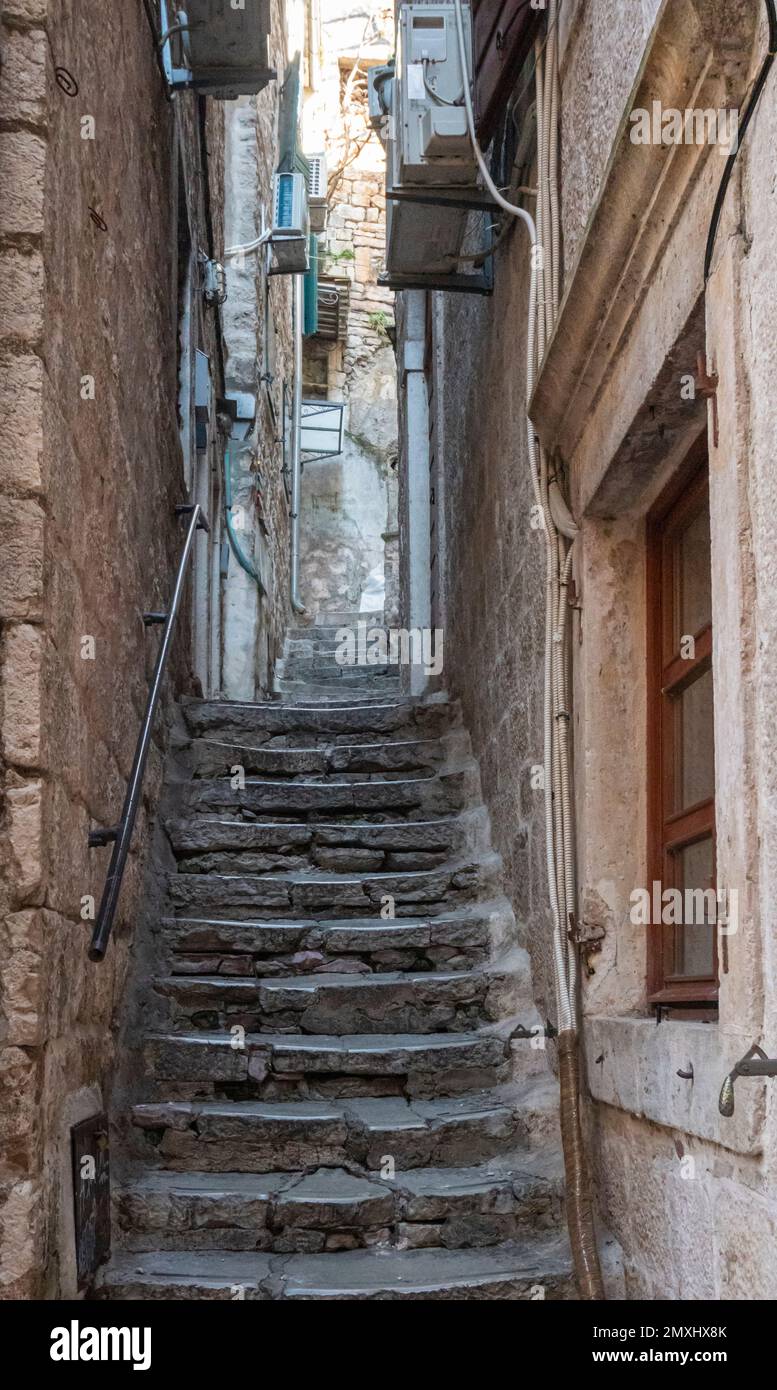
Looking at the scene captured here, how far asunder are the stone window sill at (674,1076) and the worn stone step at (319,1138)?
0.50 m

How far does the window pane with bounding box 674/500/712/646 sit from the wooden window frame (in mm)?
32

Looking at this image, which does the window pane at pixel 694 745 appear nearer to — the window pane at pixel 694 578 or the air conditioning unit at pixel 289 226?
the window pane at pixel 694 578

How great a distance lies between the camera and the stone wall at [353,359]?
1503 cm

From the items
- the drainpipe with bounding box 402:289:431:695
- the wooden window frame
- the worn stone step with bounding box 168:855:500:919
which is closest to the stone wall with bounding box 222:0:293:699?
the drainpipe with bounding box 402:289:431:695

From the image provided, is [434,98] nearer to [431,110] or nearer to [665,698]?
[431,110]

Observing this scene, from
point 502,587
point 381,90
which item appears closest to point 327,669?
point 381,90

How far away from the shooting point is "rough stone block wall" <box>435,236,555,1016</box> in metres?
3.74

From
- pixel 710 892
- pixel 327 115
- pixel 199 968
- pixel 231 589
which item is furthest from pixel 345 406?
pixel 710 892

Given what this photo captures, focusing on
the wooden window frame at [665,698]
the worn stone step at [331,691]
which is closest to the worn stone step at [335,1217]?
the wooden window frame at [665,698]

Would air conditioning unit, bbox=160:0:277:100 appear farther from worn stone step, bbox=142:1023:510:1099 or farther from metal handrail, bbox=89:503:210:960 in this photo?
worn stone step, bbox=142:1023:510:1099

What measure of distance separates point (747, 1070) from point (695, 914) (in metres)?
0.86
